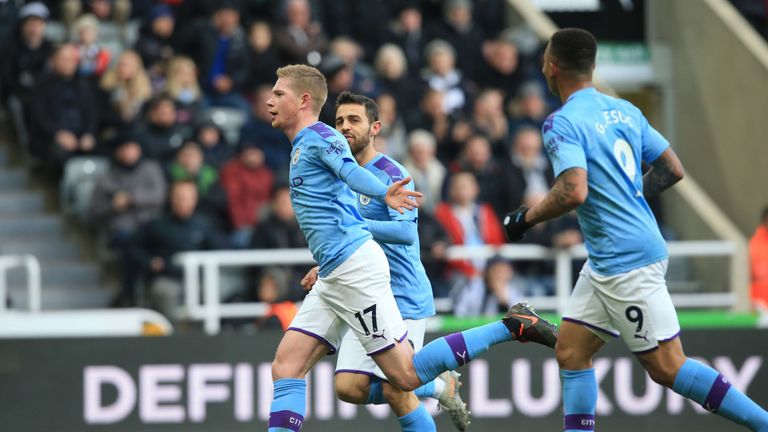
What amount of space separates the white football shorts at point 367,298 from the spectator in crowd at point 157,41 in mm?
7327

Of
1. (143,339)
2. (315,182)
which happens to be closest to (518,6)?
(143,339)

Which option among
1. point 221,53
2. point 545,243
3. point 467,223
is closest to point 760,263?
point 545,243

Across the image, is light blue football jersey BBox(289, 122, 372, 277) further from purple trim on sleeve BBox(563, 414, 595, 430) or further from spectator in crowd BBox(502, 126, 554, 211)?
spectator in crowd BBox(502, 126, 554, 211)

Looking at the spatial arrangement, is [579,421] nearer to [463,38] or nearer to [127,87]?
[127,87]

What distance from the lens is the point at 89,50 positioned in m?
14.4

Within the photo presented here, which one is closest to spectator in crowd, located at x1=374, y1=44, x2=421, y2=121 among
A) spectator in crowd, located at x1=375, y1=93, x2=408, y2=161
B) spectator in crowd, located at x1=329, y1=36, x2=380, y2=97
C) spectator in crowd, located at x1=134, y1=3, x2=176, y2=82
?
spectator in crowd, located at x1=329, y1=36, x2=380, y2=97

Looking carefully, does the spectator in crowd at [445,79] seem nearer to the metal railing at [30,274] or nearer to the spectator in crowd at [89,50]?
the spectator in crowd at [89,50]

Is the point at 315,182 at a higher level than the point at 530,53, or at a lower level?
lower

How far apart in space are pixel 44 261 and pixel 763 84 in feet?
25.9

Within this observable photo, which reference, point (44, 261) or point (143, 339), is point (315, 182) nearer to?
point (143, 339)

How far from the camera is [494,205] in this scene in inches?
567

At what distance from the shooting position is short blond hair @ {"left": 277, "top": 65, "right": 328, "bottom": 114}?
7.92 m

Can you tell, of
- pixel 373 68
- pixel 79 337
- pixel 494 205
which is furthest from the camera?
pixel 373 68

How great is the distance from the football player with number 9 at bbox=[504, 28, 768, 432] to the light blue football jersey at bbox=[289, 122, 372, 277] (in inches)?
34.8
